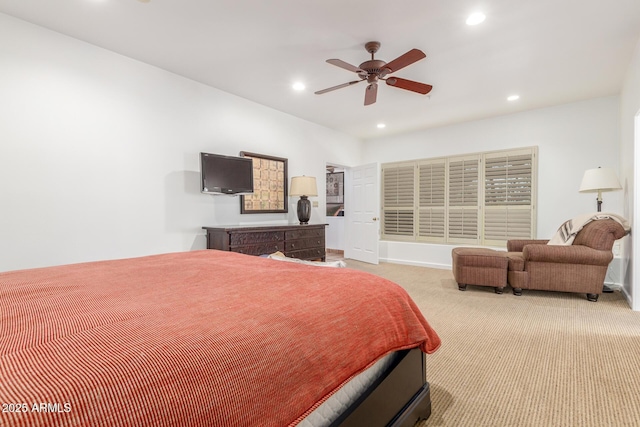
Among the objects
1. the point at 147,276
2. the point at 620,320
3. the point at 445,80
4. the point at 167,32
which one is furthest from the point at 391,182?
the point at 147,276

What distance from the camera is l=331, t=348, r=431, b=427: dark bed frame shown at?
1104mm

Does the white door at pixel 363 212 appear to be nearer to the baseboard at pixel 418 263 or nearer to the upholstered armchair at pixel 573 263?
the baseboard at pixel 418 263

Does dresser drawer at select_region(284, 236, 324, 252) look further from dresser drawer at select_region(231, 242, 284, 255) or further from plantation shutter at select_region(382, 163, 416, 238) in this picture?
plantation shutter at select_region(382, 163, 416, 238)

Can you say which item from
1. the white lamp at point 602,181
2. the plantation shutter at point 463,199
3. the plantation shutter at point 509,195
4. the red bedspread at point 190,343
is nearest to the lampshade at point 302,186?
the plantation shutter at point 463,199

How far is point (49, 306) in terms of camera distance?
105 centimetres

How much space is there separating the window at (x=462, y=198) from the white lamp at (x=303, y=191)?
7.90 ft

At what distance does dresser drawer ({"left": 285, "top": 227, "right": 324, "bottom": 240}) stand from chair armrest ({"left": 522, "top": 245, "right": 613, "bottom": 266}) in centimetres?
270

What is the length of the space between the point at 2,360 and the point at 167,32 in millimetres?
2995

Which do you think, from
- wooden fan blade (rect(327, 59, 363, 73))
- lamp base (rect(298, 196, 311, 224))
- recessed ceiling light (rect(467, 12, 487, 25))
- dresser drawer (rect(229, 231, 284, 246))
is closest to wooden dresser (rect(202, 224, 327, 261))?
dresser drawer (rect(229, 231, 284, 246))

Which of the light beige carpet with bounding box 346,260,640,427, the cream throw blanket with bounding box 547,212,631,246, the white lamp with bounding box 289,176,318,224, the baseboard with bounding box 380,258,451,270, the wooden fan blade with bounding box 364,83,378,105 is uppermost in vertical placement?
the wooden fan blade with bounding box 364,83,378,105

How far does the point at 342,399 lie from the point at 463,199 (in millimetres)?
5320

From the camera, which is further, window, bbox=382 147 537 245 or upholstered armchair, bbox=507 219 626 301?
window, bbox=382 147 537 245

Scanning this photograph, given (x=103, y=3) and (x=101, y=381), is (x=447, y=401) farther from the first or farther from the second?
(x=103, y=3)

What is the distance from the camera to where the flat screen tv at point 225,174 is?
12.3 feet
